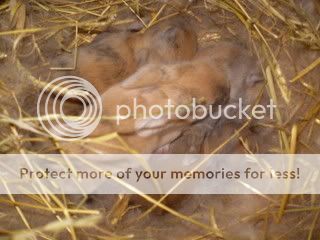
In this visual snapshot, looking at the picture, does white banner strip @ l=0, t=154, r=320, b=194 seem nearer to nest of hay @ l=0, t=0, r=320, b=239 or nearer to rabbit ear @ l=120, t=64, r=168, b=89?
nest of hay @ l=0, t=0, r=320, b=239

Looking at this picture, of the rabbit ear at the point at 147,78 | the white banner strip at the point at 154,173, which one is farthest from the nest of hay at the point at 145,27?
the rabbit ear at the point at 147,78

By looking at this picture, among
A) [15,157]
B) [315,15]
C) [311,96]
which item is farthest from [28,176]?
[315,15]

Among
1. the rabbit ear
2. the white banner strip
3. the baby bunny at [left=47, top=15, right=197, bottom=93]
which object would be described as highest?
the baby bunny at [left=47, top=15, right=197, bottom=93]

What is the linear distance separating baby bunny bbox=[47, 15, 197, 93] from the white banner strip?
Result: 206mm

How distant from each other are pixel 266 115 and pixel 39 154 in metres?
0.53

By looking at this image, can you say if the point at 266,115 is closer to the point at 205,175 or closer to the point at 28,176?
the point at 205,175

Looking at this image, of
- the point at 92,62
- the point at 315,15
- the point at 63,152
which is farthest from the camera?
the point at 315,15

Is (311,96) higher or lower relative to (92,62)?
lower

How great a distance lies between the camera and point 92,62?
48.4 inches

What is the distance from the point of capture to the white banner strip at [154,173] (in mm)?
1130

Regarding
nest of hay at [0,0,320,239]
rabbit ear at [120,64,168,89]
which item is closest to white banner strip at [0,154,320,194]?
nest of hay at [0,0,320,239]

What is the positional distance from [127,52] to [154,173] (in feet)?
1.03

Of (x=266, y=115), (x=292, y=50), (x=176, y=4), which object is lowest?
(x=266, y=115)

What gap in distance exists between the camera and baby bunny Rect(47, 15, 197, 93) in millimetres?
1228
